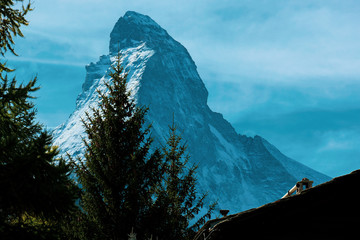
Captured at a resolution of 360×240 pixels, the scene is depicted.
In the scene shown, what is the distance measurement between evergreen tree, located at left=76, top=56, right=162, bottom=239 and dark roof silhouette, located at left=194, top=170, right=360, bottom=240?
6.27 metres

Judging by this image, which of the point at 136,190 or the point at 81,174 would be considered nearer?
the point at 136,190

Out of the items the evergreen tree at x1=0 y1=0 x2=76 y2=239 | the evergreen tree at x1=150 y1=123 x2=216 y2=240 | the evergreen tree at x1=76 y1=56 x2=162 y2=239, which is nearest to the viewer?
the evergreen tree at x1=0 y1=0 x2=76 y2=239

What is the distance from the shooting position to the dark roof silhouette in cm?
859

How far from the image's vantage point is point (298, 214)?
28.5 ft

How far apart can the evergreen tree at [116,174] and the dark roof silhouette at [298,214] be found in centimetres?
627

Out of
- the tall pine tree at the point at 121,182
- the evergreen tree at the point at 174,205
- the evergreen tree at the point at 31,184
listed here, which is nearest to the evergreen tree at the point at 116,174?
the tall pine tree at the point at 121,182

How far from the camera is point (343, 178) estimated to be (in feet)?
28.7

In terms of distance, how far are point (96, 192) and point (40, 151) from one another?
7.32 metres

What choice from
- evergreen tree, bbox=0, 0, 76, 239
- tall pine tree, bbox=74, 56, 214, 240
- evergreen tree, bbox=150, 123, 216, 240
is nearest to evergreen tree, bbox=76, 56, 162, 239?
tall pine tree, bbox=74, 56, 214, 240

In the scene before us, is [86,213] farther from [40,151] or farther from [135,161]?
[40,151]

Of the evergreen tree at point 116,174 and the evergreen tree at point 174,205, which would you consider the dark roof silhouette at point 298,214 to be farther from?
the evergreen tree at point 174,205

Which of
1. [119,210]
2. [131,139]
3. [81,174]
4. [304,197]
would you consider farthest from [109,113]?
[304,197]

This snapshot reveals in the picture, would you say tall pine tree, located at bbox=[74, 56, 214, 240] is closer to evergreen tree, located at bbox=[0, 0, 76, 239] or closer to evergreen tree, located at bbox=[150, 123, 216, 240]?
evergreen tree, located at bbox=[150, 123, 216, 240]

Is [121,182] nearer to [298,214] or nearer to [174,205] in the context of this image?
[174,205]
